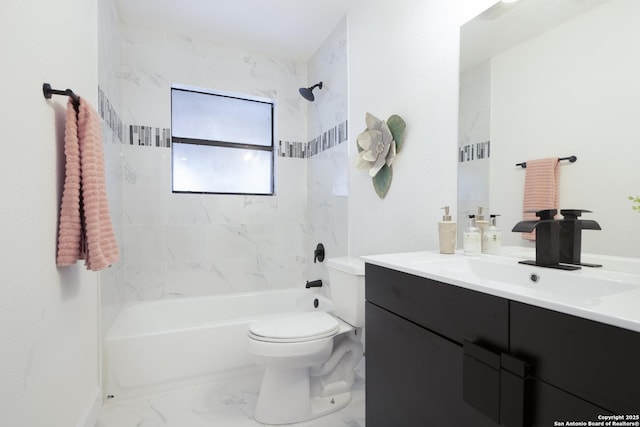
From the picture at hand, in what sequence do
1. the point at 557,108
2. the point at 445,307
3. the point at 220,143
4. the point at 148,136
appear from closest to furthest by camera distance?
the point at 445,307, the point at 557,108, the point at 148,136, the point at 220,143

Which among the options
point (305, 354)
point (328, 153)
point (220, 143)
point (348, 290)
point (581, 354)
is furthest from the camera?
point (220, 143)

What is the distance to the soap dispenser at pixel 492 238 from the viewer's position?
1.25 meters

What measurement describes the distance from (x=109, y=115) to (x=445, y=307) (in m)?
2.16

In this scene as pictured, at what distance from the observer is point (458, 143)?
4.64 ft

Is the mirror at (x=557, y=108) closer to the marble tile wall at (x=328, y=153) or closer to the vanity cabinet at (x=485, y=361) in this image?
the vanity cabinet at (x=485, y=361)

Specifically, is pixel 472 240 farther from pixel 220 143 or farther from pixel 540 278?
pixel 220 143

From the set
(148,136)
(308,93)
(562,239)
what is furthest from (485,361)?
(148,136)

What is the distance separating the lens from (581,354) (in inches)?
23.0

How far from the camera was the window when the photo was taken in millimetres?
2701

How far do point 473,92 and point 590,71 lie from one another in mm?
429

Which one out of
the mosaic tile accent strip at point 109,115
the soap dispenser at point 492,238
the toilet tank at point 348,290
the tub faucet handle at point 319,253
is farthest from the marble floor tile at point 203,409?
the mosaic tile accent strip at point 109,115

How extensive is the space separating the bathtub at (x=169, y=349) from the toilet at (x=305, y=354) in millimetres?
490

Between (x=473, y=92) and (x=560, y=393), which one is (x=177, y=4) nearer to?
(x=473, y=92)

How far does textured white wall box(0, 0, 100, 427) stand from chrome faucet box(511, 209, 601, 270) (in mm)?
1491
